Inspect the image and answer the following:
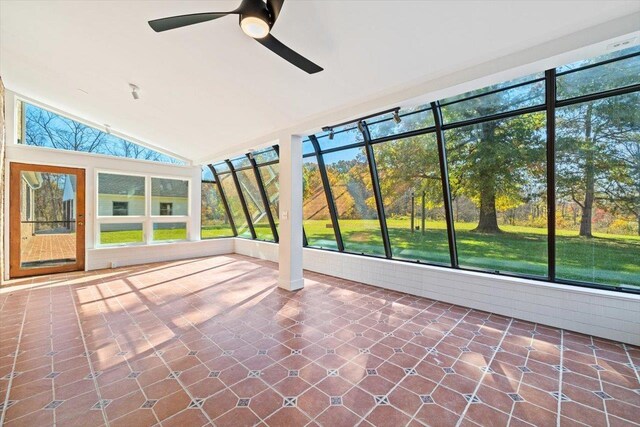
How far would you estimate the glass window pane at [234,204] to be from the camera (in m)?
7.96

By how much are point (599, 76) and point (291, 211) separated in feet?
13.6

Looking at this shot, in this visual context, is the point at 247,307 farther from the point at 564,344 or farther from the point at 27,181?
the point at 27,181

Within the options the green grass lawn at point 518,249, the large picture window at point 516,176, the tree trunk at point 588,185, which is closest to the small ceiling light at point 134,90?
the large picture window at point 516,176

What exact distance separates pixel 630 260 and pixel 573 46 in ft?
7.98

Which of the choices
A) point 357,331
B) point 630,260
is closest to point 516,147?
point 630,260

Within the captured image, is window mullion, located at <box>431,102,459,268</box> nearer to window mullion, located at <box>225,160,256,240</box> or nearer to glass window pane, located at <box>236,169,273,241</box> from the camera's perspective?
glass window pane, located at <box>236,169,273,241</box>

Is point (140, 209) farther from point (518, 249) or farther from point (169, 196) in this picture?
point (518, 249)

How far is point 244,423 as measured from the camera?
1.80 metres

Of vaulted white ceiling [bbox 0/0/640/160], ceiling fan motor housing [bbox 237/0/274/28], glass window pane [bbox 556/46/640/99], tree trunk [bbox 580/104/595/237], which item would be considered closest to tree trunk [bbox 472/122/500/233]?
glass window pane [bbox 556/46/640/99]

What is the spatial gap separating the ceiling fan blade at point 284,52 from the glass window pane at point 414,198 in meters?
2.42

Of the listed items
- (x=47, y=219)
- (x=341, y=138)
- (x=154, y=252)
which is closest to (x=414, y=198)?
(x=341, y=138)

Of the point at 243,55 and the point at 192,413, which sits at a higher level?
the point at 243,55

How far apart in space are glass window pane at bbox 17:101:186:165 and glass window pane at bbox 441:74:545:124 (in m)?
7.17

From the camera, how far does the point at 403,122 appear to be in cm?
420
